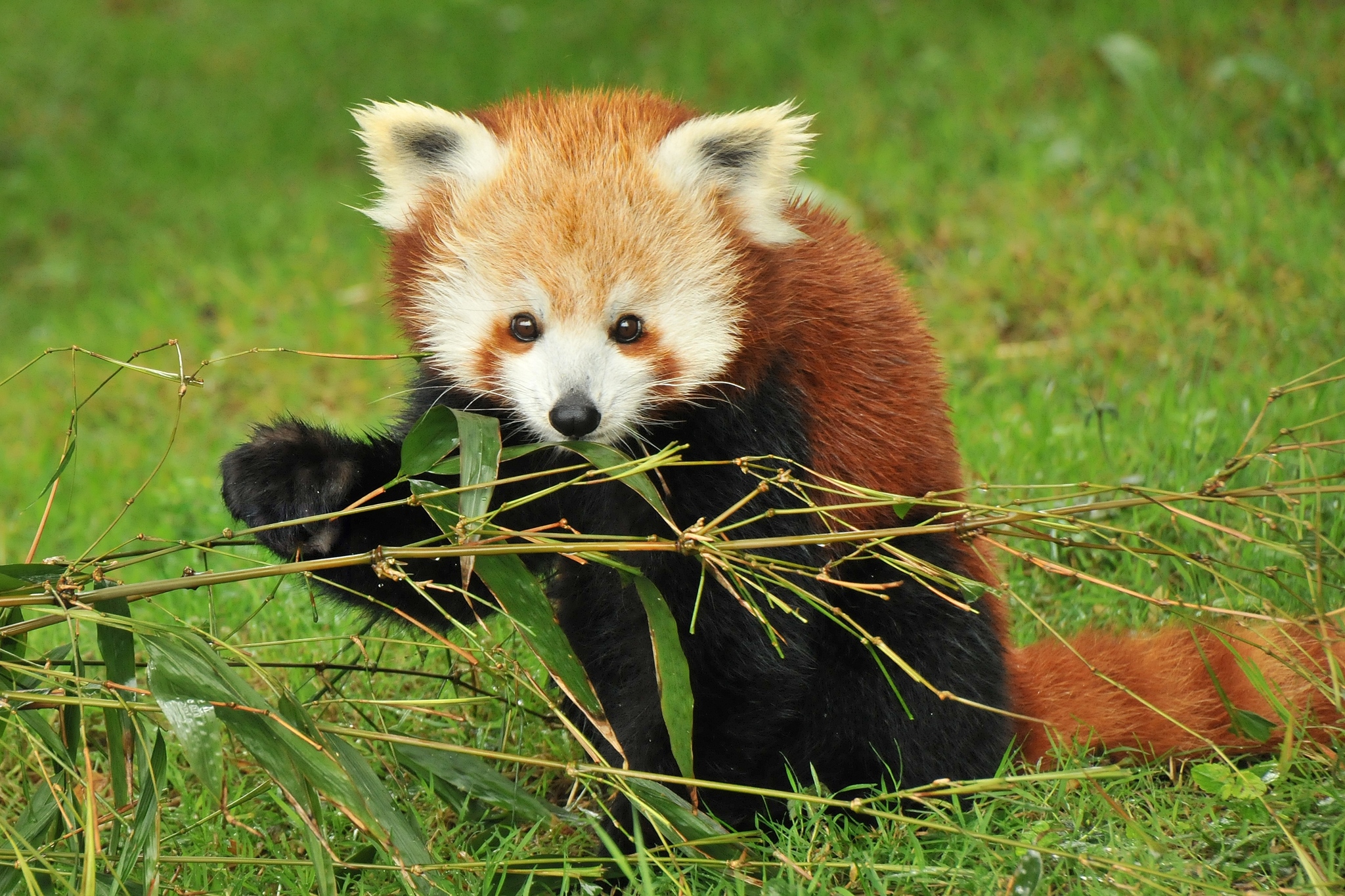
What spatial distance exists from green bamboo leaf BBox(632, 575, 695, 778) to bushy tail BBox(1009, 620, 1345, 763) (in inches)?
36.7

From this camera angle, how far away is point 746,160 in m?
2.65

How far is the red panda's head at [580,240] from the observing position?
2.45 metres

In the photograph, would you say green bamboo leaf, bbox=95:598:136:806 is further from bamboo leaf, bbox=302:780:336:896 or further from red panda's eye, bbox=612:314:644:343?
red panda's eye, bbox=612:314:644:343

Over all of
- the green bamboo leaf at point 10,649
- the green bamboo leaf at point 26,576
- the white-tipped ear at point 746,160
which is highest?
the white-tipped ear at point 746,160

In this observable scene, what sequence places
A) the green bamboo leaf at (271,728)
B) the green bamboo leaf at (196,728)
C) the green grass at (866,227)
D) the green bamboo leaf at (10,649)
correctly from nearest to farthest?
the green bamboo leaf at (196,728) → the green bamboo leaf at (271,728) → the green bamboo leaf at (10,649) → the green grass at (866,227)

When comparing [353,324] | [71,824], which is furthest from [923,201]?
[71,824]

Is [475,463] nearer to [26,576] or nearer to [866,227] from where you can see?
[26,576]

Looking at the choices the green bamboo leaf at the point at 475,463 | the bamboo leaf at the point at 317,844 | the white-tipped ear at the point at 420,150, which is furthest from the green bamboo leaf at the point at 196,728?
the white-tipped ear at the point at 420,150

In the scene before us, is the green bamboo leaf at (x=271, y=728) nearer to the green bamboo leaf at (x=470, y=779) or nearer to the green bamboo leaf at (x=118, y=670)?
the green bamboo leaf at (x=118, y=670)

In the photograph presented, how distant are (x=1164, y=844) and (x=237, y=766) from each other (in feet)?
6.75

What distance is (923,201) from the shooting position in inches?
239

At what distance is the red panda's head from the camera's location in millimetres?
2451

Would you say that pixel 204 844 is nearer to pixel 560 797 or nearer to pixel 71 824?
pixel 71 824

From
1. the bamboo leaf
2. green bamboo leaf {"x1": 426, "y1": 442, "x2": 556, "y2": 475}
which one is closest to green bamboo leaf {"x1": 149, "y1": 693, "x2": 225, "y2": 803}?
the bamboo leaf
